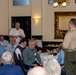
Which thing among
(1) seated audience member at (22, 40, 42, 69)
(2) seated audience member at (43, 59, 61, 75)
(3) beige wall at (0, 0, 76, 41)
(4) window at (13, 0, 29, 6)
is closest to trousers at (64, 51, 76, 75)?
(1) seated audience member at (22, 40, 42, 69)

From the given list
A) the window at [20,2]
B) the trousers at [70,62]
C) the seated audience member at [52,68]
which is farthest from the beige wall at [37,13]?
the seated audience member at [52,68]

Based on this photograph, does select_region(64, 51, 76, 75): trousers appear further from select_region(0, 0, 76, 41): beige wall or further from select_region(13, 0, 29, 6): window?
select_region(13, 0, 29, 6): window

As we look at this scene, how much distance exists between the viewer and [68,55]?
582 centimetres

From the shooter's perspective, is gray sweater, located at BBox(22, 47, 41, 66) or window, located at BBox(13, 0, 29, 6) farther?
window, located at BBox(13, 0, 29, 6)

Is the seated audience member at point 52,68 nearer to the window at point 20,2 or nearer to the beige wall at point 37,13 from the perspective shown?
the beige wall at point 37,13

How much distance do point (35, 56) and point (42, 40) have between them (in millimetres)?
7490

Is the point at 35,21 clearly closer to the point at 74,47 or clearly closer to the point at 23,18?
the point at 23,18

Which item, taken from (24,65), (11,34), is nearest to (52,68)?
(24,65)

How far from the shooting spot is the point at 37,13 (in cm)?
1435

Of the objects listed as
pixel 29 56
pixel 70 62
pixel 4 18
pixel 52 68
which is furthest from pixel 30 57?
pixel 4 18

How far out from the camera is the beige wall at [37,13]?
1438 cm

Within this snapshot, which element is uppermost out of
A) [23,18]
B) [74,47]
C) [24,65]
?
[23,18]

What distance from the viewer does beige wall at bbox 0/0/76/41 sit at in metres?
14.4

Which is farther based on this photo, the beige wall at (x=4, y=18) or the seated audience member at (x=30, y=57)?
the beige wall at (x=4, y=18)
